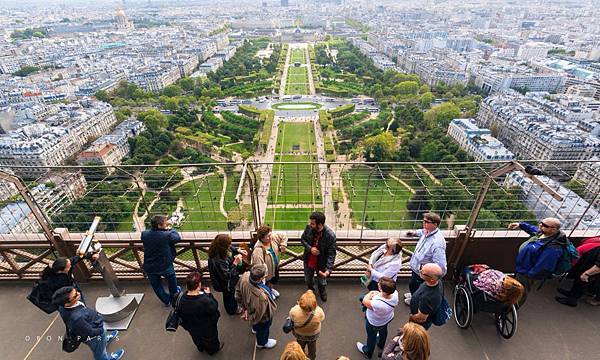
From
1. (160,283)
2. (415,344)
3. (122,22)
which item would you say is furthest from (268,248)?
(122,22)

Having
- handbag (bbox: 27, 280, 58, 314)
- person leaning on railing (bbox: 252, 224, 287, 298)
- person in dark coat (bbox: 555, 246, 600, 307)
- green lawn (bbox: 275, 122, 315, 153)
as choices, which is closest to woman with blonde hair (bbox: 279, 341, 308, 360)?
person leaning on railing (bbox: 252, 224, 287, 298)

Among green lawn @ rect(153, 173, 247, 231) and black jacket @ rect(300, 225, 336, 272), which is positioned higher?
black jacket @ rect(300, 225, 336, 272)

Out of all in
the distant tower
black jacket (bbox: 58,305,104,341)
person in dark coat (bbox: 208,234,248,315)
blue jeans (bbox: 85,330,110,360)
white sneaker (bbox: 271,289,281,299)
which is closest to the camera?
black jacket (bbox: 58,305,104,341)

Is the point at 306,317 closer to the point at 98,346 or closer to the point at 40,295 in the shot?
the point at 98,346

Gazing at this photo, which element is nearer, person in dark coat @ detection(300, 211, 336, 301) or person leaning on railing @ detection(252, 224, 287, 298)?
person leaning on railing @ detection(252, 224, 287, 298)

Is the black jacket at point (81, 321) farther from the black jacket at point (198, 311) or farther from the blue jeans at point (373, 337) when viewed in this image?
the blue jeans at point (373, 337)

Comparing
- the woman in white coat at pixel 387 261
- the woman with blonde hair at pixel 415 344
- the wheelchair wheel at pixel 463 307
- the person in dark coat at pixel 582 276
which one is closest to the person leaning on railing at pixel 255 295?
the woman in white coat at pixel 387 261

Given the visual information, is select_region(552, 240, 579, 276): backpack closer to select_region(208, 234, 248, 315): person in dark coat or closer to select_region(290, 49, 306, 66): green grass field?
select_region(208, 234, 248, 315): person in dark coat
